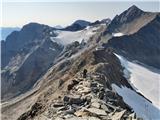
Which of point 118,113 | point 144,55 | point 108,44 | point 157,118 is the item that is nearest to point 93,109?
point 118,113

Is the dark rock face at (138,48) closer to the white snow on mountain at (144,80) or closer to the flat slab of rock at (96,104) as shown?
the white snow on mountain at (144,80)

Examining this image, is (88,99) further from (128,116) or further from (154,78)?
(154,78)

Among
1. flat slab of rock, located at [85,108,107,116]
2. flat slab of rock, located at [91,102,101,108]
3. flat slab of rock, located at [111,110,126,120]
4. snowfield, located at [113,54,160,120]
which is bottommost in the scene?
snowfield, located at [113,54,160,120]

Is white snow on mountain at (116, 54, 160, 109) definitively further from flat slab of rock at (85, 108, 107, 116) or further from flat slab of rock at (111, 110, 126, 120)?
flat slab of rock at (111, 110, 126, 120)

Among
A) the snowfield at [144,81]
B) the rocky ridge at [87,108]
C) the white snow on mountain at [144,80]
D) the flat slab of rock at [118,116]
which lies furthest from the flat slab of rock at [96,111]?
the white snow on mountain at [144,80]

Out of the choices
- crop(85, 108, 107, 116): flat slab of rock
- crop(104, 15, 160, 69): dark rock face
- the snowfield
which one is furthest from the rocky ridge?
crop(104, 15, 160, 69): dark rock face

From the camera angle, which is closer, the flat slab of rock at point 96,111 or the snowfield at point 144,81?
the flat slab of rock at point 96,111

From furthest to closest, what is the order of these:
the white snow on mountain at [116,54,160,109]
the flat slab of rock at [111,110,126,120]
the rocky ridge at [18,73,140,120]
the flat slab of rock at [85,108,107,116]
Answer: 1. the white snow on mountain at [116,54,160,109]
2. the flat slab of rock at [85,108,107,116]
3. the rocky ridge at [18,73,140,120]
4. the flat slab of rock at [111,110,126,120]

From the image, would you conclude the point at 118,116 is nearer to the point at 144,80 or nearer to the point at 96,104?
the point at 96,104

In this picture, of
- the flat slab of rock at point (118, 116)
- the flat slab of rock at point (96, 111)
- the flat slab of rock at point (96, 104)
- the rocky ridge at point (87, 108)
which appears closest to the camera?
the flat slab of rock at point (118, 116)

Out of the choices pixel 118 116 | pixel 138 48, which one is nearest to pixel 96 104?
pixel 118 116
